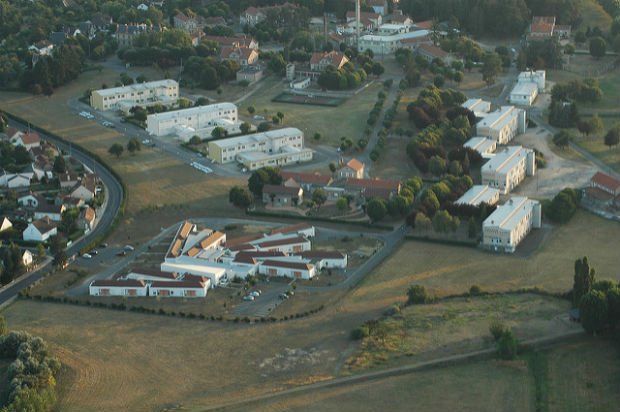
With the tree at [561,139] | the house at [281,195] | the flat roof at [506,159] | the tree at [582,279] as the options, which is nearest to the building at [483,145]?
the flat roof at [506,159]

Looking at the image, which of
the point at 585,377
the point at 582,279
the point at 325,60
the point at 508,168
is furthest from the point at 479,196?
the point at 325,60

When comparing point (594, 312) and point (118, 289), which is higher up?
point (594, 312)

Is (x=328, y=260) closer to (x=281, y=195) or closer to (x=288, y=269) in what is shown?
(x=288, y=269)

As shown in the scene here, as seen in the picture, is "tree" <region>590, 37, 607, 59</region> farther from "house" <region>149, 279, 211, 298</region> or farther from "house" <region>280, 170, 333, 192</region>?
"house" <region>149, 279, 211, 298</region>

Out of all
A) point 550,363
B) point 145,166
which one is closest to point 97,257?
point 145,166

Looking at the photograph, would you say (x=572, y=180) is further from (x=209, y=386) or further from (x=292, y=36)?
(x=292, y=36)
